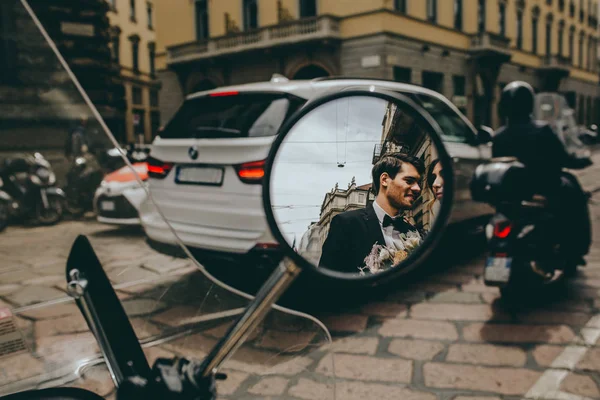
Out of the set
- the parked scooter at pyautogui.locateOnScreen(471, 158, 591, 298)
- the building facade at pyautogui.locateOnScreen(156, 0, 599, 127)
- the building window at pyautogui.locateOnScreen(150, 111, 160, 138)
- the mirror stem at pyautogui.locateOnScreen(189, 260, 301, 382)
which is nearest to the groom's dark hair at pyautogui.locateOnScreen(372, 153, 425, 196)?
the mirror stem at pyautogui.locateOnScreen(189, 260, 301, 382)

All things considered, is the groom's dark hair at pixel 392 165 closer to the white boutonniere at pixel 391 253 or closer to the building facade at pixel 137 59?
the white boutonniere at pixel 391 253

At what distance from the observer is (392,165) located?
591 millimetres

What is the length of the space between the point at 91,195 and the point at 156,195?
A: 738 mm

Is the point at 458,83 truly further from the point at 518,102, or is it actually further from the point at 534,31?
the point at 534,31

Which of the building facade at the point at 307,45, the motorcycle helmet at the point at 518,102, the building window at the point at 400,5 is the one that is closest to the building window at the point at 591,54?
the building facade at the point at 307,45

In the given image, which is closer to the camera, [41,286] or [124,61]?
[41,286]

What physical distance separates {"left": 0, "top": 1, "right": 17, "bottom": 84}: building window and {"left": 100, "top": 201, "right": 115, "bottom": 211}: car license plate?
9.0 inches

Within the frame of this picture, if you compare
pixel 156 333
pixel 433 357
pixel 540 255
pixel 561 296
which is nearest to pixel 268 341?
pixel 156 333

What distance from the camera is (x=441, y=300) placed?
3.30 meters

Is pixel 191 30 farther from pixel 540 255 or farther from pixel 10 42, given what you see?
pixel 540 255

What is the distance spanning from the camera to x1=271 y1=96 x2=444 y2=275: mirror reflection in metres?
0.59

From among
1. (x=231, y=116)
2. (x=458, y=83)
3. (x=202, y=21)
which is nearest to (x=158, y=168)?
(x=231, y=116)

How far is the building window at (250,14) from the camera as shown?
2479 millimetres

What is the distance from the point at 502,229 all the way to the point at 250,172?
1698mm
